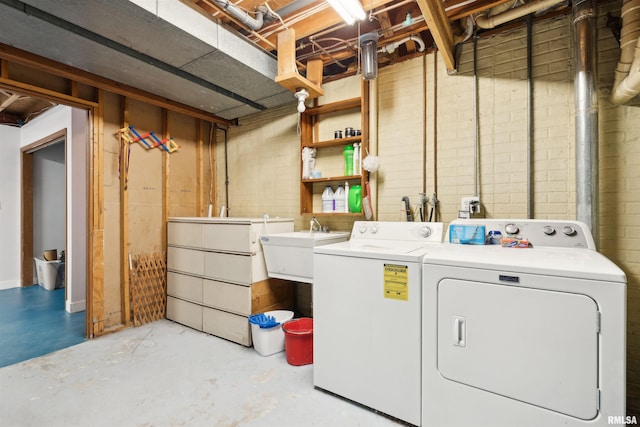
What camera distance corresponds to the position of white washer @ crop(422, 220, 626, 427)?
123cm

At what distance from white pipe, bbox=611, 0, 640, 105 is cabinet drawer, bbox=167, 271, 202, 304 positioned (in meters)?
3.61

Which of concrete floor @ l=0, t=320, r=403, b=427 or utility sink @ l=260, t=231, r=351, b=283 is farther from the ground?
utility sink @ l=260, t=231, r=351, b=283

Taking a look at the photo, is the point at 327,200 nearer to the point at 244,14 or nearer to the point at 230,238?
the point at 230,238

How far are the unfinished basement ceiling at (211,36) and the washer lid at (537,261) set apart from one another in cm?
145

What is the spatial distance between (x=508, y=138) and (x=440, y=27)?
954mm

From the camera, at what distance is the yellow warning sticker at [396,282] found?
1704mm

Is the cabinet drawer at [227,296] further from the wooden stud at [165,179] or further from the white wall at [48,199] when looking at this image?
the white wall at [48,199]

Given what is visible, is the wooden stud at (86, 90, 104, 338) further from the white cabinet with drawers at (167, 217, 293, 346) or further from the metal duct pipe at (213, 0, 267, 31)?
the metal duct pipe at (213, 0, 267, 31)

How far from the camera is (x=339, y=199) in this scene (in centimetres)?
292

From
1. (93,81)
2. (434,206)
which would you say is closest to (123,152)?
(93,81)

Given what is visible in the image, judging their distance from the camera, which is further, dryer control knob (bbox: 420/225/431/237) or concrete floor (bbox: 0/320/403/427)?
dryer control knob (bbox: 420/225/431/237)

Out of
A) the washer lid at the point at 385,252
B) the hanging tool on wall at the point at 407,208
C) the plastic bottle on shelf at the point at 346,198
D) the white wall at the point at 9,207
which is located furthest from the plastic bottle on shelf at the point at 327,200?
the white wall at the point at 9,207

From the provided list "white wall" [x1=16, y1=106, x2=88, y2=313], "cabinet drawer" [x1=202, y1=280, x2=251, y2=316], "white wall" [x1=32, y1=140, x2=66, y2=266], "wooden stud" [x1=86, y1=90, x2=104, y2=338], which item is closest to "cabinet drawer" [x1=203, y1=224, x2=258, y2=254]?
"cabinet drawer" [x1=202, y1=280, x2=251, y2=316]

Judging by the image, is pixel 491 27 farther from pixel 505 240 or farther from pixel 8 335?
pixel 8 335
